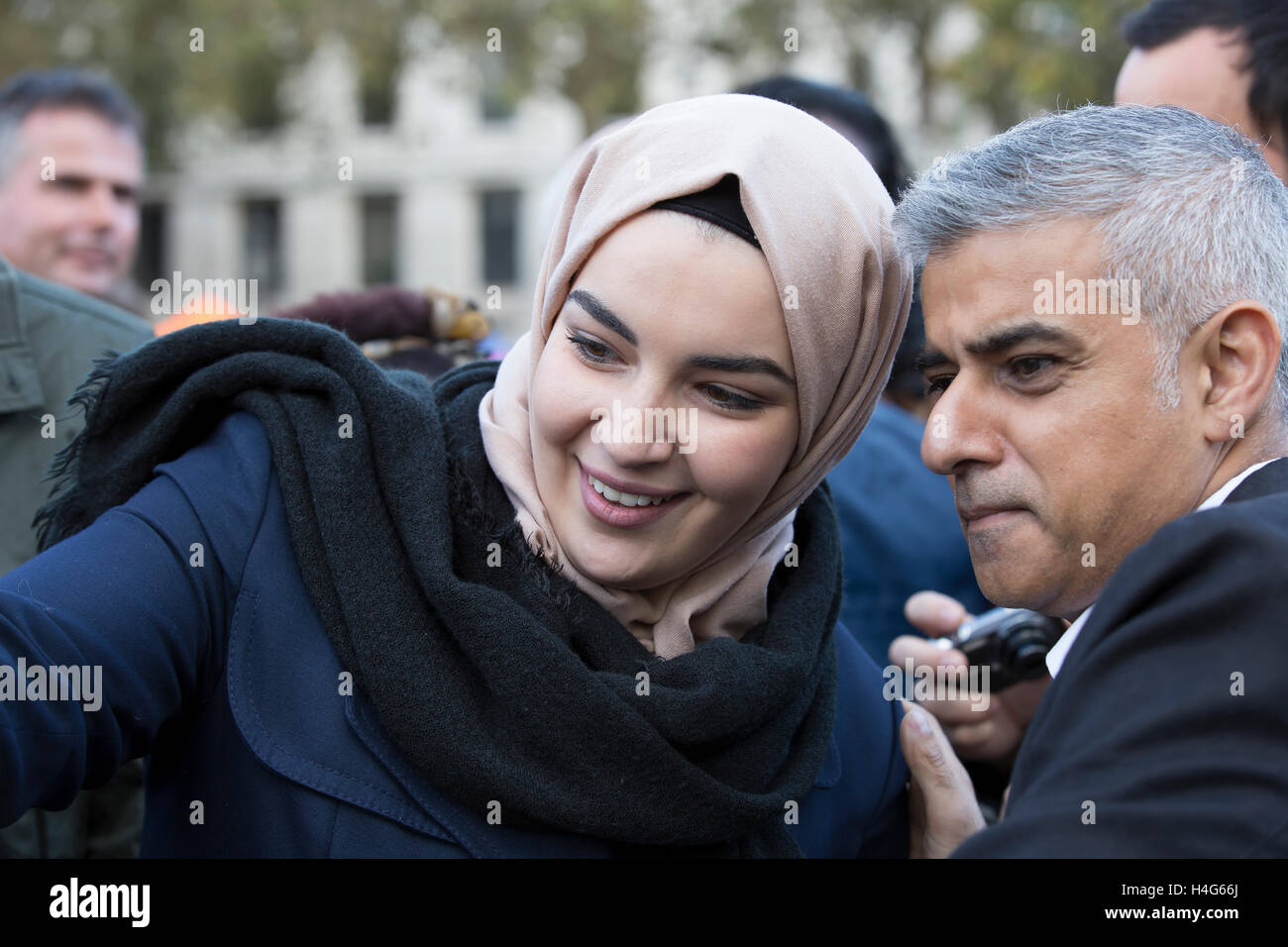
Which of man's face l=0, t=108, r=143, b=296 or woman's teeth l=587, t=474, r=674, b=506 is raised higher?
man's face l=0, t=108, r=143, b=296

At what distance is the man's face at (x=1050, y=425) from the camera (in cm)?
182

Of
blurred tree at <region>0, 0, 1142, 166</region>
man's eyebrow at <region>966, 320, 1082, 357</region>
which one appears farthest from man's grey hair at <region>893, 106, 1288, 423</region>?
blurred tree at <region>0, 0, 1142, 166</region>

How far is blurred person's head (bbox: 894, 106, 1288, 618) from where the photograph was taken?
1.82 meters

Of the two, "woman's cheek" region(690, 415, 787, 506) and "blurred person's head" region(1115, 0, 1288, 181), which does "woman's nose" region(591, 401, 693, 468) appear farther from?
"blurred person's head" region(1115, 0, 1288, 181)

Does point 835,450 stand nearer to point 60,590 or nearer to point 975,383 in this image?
point 975,383

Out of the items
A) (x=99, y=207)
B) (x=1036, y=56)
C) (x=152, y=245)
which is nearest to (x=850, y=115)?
(x=99, y=207)

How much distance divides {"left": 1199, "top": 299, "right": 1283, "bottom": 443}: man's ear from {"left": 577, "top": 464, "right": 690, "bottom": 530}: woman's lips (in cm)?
82

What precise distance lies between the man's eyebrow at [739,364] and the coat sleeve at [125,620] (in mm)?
709

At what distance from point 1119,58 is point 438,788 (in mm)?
12621

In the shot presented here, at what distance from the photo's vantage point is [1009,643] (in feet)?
9.19

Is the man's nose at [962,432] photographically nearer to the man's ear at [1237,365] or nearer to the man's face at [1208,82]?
the man's ear at [1237,365]

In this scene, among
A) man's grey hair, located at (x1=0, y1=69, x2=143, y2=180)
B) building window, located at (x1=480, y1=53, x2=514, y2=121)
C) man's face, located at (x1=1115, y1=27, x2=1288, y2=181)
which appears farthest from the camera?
building window, located at (x1=480, y1=53, x2=514, y2=121)

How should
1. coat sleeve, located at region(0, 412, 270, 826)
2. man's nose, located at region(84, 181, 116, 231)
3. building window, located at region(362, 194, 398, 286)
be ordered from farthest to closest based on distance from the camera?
building window, located at region(362, 194, 398, 286) < man's nose, located at region(84, 181, 116, 231) < coat sleeve, located at region(0, 412, 270, 826)

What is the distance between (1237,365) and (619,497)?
3.13ft
